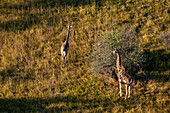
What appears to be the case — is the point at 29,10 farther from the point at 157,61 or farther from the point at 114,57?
the point at 157,61

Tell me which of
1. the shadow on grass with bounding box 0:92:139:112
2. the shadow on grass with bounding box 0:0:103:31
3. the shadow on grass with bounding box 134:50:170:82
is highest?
the shadow on grass with bounding box 0:0:103:31

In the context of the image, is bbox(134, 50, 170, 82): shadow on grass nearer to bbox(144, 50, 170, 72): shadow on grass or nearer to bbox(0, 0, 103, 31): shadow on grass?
bbox(144, 50, 170, 72): shadow on grass

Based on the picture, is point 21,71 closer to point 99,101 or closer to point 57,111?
point 57,111

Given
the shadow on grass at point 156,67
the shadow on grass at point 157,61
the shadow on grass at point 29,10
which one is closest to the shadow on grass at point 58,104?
the shadow on grass at point 156,67

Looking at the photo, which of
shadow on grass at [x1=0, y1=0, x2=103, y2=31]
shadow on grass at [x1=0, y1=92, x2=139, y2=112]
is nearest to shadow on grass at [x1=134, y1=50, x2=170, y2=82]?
shadow on grass at [x1=0, y1=92, x2=139, y2=112]

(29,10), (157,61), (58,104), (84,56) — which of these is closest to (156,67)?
(157,61)

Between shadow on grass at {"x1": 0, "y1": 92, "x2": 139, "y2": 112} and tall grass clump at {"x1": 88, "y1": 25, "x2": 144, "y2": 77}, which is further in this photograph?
tall grass clump at {"x1": 88, "y1": 25, "x2": 144, "y2": 77}

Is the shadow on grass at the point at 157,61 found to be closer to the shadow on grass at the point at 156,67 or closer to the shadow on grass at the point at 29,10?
the shadow on grass at the point at 156,67

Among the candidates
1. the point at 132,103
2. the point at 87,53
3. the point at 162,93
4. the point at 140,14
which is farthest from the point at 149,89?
the point at 140,14
